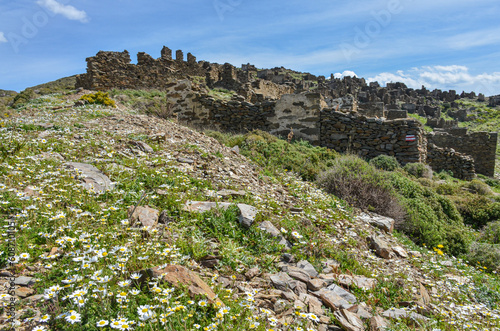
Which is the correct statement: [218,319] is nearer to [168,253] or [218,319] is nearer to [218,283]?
[218,283]

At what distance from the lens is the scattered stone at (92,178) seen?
4077 millimetres

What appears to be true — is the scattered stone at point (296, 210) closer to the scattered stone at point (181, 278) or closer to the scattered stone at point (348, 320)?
the scattered stone at point (348, 320)

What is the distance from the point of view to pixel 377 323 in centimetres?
274

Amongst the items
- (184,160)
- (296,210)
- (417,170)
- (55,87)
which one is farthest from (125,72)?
(296,210)

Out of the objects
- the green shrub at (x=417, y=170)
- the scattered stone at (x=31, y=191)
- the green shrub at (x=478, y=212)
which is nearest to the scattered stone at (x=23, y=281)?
the scattered stone at (x=31, y=191)

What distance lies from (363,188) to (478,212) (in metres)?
4.46

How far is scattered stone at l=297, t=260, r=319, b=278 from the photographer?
11.2ft

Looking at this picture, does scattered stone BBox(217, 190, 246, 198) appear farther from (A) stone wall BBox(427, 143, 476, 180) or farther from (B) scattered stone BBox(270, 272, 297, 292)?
(A) stone wall BBox(427, 143, 476, 180)

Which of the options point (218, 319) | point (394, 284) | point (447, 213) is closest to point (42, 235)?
point (218, 319)

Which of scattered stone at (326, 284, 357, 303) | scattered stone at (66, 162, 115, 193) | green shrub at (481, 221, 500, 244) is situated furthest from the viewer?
green shrub at (481, 221, 500, 244)

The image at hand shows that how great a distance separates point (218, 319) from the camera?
7.20 ft

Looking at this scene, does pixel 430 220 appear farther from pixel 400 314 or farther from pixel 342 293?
pixel 342 293

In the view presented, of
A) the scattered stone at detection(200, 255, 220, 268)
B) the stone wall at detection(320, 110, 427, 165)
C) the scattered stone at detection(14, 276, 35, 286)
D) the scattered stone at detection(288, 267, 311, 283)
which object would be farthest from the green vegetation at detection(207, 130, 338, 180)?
the scattered stone at detection(14, 276, 35, 286)

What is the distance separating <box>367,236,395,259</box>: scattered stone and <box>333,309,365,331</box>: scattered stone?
2.17m
